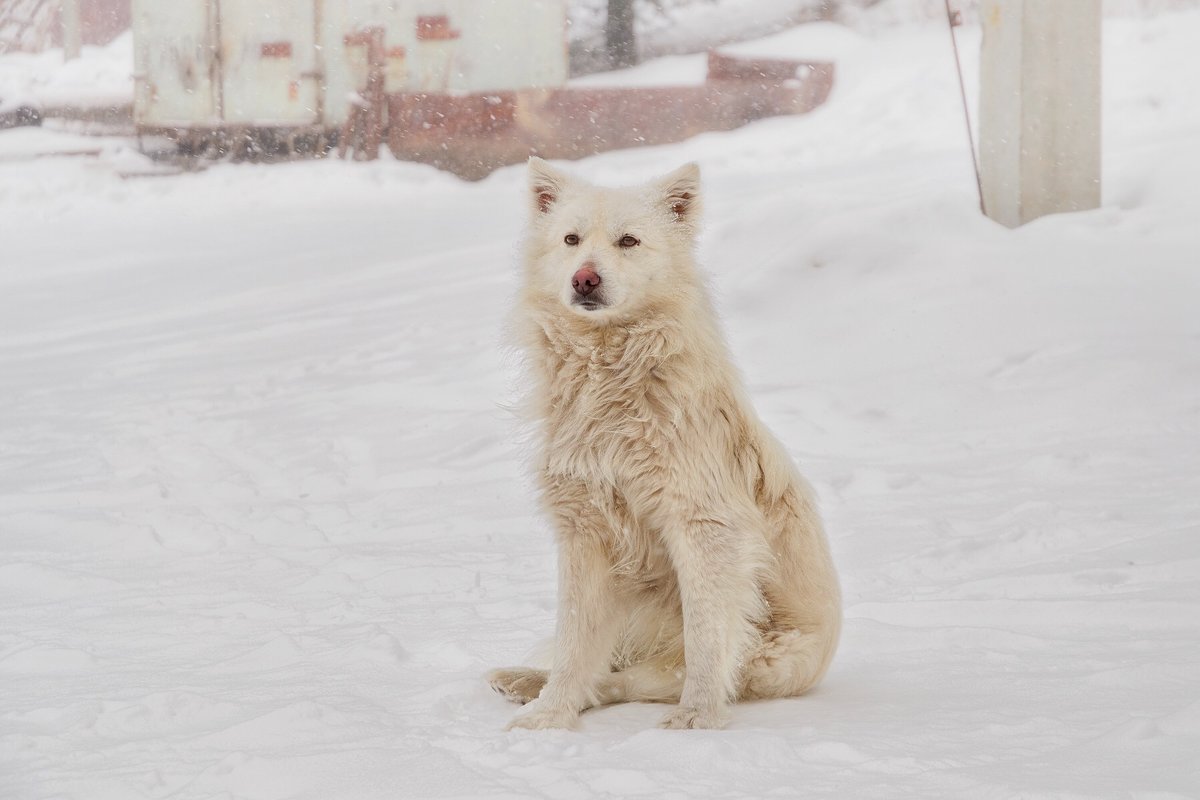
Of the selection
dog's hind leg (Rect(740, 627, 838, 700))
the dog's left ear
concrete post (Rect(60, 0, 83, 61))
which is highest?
concrete post (Rect(60, 0, 83, 61))

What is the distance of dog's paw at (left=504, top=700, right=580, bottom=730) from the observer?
3209 mm

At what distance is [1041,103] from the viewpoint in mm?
8156

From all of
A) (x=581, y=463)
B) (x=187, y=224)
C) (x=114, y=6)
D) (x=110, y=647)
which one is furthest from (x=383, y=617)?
(x=114, y=6)

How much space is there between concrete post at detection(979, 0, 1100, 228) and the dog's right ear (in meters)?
5.47

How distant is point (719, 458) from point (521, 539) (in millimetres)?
2302

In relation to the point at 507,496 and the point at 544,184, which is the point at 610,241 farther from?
the point at 507,496

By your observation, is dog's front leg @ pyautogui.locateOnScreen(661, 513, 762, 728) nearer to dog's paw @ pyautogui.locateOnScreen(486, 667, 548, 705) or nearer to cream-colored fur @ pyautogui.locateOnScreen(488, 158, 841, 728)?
cream-colored fur @ pyautogui.locateOnScreen(488, 158, 841, 728)

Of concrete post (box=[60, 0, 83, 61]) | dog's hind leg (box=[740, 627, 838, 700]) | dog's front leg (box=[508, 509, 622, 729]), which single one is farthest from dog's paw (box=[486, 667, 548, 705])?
concrete post (box=[60, 0, 83, 61])

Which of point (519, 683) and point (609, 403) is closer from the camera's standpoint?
point (609, 403)

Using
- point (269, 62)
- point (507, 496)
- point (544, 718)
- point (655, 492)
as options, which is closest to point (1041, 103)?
point (507, 496)

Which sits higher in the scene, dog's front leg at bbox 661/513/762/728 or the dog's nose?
the dog's nose

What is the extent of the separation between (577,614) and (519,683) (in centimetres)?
33

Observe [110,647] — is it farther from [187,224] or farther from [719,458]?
[187,224]

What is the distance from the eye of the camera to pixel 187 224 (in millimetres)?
13094
